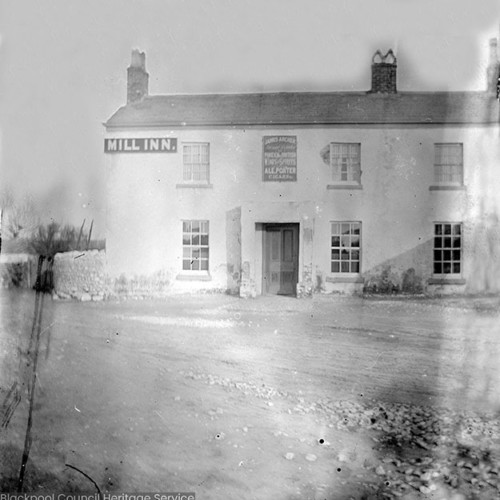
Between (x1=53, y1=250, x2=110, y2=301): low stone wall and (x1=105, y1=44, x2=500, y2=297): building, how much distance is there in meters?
0.09

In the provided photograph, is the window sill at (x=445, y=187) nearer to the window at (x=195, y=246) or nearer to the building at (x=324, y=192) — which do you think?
the building at (x=324, y=192)

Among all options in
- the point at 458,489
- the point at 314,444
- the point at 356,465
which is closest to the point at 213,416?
the point at 314,444

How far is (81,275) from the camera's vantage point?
1.90 meters

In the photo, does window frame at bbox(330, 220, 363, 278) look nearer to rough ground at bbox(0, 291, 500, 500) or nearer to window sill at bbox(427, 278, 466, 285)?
rough ground at bbox(0, 291, 500, 500)

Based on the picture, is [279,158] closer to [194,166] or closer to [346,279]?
[194,166]

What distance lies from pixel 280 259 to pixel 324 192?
29cm

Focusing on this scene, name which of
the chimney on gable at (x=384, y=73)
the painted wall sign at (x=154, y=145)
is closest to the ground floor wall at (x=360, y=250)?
the painted wall sign at (x=154, y=145)

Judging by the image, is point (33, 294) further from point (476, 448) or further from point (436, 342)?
point (476, 448)

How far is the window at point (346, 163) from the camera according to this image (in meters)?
1.72

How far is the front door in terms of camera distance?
66.5 inches

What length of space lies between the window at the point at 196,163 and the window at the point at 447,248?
0.85 metres

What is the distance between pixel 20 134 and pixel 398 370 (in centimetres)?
179

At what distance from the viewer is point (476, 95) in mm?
1754

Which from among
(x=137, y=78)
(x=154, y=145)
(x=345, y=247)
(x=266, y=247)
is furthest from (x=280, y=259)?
(x=137, y=78)
